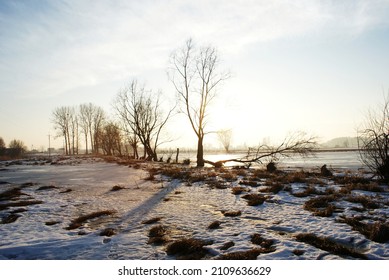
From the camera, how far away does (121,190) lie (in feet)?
38.9

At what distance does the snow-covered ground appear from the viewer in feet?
16.1

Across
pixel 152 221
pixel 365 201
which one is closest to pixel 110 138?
pixel 152 221

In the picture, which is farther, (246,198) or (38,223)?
(246,198)

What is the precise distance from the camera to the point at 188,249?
16.2ft

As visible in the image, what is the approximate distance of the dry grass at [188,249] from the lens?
4.74 metres

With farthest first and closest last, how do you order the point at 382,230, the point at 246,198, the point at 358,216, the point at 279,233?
the point at 246,198 → the point at 358,216 → the point at 279,233 → the point at 382,230

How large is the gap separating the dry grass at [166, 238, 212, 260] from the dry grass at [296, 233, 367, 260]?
198 cm

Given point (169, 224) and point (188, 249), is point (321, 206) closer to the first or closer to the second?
point (169, 224)

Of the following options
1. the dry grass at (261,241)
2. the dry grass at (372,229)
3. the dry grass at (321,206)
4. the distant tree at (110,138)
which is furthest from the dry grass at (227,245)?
the distant tree at (110,138)

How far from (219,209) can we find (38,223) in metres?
5.07
